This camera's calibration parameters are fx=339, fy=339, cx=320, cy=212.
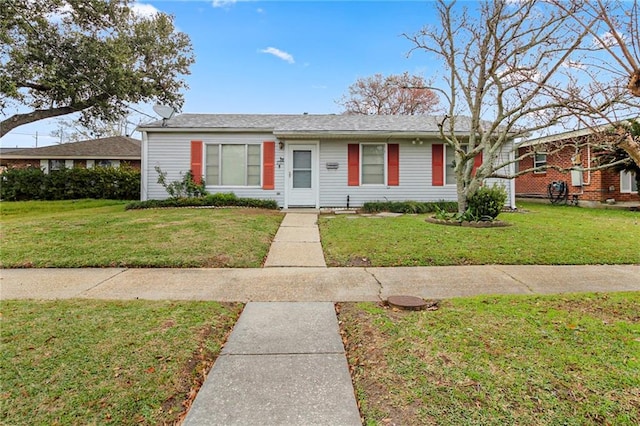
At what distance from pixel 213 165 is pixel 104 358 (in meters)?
10.5

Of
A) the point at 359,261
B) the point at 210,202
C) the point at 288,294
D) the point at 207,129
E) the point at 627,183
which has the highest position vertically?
the point at 207,129

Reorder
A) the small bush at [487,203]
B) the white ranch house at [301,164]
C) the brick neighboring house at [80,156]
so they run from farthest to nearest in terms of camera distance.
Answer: the brick neighboring house at [80,156] → the white ranch house at [301,164] → the small bush at [487,203]

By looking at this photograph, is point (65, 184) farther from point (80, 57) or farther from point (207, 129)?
point (207, 129)

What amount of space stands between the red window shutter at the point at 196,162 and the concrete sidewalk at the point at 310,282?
739 cm

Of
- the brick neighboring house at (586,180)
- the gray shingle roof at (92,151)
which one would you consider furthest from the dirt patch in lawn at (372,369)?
the gray shingle roof at (92,151)

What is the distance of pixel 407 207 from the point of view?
11305 mm

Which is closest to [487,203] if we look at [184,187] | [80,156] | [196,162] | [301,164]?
[301,164]

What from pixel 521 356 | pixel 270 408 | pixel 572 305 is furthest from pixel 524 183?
pixel 270 408

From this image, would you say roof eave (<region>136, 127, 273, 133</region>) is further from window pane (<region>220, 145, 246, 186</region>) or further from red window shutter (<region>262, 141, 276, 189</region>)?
window pane (<region>220, 145, 246, 186</region>)

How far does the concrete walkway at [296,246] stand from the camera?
5598 millimetres

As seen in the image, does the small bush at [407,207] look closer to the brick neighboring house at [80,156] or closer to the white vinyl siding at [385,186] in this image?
the white vinyl siding at [385,186]

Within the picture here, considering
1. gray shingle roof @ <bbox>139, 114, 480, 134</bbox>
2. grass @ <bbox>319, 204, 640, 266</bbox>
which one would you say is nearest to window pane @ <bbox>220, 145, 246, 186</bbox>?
gray shingle roof @ <bbox>139, 114, 480, 134</bbox>

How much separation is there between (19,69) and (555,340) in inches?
754

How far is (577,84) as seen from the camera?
13.4ft
